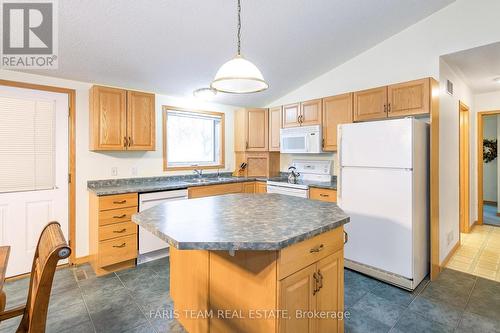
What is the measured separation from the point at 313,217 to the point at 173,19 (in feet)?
6.89

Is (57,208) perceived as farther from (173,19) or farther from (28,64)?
(173,19)

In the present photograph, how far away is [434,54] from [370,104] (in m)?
0.83

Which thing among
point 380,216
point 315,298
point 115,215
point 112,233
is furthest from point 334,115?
point 112,233

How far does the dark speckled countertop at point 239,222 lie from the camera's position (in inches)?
44.2

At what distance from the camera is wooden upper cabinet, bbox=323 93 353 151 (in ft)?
11.0

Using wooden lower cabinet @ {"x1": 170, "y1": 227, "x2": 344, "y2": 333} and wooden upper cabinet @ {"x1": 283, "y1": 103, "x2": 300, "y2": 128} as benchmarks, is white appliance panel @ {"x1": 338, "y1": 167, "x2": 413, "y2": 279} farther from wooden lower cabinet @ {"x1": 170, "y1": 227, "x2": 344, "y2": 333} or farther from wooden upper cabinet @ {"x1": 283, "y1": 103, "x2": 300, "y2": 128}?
wooden upper cabinet @ {"x1": 283, "y1": 103, "x2": 300, "y2": 128}

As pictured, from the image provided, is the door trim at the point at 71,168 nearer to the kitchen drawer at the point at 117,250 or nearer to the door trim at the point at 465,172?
the kitchen drawer at the point at 117,250

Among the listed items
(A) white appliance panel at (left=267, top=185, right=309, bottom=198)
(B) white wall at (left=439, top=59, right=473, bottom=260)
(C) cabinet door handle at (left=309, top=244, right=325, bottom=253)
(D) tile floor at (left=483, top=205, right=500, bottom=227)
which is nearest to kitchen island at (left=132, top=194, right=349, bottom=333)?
(C) cabinet door handle at (left=309, top=244, right=325, bottom=253)

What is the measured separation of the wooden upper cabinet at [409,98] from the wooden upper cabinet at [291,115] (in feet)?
4.40

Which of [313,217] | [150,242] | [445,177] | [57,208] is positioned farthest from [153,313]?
[445,177]

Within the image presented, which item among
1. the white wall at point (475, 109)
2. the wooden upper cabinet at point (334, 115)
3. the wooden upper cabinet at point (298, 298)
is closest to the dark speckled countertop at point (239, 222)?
the wooden upper cabinet at point (298, 298)

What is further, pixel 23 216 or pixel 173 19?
pixel 23 216

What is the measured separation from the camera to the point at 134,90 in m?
3.34

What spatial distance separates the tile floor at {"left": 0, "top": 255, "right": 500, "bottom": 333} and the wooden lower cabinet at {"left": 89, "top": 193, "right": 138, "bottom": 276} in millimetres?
153
